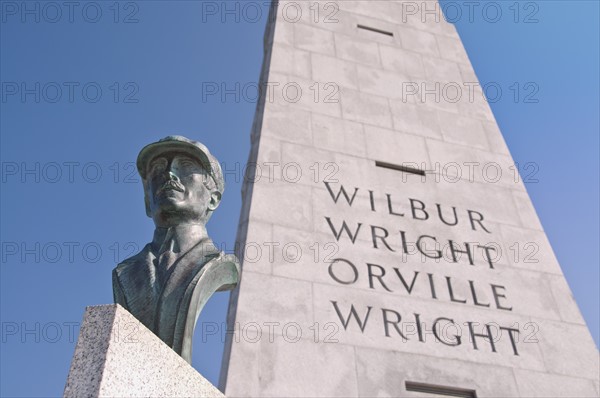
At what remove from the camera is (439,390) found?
5.04 m

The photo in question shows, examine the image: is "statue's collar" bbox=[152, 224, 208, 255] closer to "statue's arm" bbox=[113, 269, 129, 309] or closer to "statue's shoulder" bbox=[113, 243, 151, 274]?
"statue's shoulder" bbox=[113, 243, 151, 274]

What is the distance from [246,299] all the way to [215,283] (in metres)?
2.20

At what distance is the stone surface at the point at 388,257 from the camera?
495 cm

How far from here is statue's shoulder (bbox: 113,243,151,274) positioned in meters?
2.82

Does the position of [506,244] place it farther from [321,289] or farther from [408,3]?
[408,3]

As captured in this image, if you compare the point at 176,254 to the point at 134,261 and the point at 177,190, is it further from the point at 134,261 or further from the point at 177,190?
the point at 177,190

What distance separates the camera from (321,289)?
537cm

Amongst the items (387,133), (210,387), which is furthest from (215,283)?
(387,133)

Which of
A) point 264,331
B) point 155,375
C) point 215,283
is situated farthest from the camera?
point 264,331

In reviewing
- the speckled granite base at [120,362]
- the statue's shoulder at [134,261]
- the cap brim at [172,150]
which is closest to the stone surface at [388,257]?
the statue's shoulder at [134,261]

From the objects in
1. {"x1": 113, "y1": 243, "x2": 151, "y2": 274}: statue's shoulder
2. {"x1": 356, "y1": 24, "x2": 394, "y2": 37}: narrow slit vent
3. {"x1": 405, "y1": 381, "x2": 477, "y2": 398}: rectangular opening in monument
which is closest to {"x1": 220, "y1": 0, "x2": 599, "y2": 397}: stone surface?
{"x1": 405, "y1": 381, "x2": 477, "y2": 398}: rectangular opening in monument

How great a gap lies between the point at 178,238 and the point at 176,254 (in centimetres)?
10

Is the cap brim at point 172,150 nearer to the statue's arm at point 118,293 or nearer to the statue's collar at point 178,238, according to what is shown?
the statue's collar at point 178,238

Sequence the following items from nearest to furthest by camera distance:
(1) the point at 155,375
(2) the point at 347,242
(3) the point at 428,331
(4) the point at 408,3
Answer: (1) the point at 155,375 < (3) the point at 428,331 < (2) the point at 347,242 < (4) the point at 408,3
